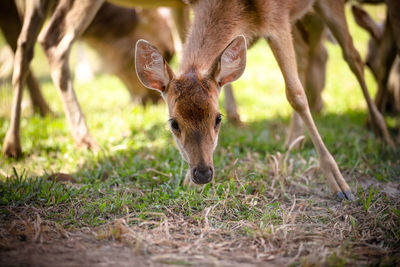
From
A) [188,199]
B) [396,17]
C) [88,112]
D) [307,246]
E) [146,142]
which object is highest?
[396,17]

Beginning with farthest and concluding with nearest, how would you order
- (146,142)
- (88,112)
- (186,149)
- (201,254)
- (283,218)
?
(88,112), (146,142), (186,149), (283,218), (201,254)

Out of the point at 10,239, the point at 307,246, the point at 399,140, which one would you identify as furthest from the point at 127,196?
the point at 399,140

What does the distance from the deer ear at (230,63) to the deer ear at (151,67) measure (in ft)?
1.28

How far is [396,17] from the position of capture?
469cm

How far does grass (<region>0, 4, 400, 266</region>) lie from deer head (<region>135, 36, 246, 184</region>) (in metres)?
0.42

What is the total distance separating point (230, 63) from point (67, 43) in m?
2.20

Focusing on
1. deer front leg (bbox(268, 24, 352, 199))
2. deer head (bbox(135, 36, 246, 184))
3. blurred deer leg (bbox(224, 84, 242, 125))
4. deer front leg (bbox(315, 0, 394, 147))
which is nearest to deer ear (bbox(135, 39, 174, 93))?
deer head (bbox(135, 36, 246, 184))

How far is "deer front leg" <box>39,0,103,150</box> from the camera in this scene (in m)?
4.59

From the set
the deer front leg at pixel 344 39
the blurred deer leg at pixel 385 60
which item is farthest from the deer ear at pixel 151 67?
the blurred deer leg at pixel 385 60

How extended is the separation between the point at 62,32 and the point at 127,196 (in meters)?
2.40

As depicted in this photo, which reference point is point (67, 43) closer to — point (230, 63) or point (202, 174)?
point (230, 63)

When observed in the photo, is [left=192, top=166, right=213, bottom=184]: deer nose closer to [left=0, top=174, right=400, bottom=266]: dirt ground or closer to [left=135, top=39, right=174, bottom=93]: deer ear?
[left=0, top=174, right=400, bottom=266]: dirt ground

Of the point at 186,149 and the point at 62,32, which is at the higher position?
the point at 62,32

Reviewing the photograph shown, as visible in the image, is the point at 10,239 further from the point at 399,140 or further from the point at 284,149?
the point at 399,140
